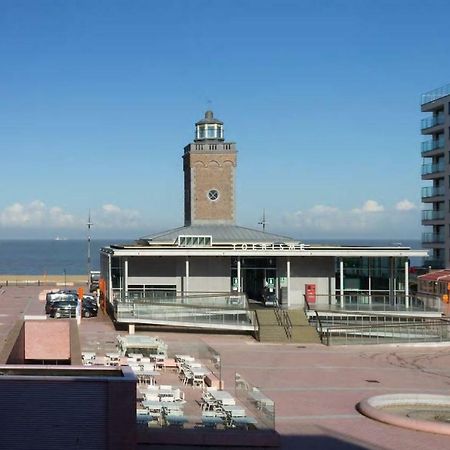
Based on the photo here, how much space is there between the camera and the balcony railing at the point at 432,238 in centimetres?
6528

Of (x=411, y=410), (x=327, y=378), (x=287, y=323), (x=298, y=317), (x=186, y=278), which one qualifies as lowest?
(x=411, y=410)

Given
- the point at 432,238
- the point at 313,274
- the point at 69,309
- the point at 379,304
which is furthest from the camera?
the point at 432,238

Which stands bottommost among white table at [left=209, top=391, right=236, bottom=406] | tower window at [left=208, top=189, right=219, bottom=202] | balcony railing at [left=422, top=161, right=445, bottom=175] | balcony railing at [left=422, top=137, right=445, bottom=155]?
white table at [left=209, top=391, right=236, bottom=406]

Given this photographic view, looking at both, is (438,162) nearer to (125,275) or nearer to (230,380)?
(125,275)

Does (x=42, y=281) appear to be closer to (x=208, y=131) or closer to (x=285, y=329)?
(x=208, y=131)

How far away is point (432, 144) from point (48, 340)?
158 feet

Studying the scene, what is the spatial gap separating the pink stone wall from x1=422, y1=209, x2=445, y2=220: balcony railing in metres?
46.4

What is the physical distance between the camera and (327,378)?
A: 25438mm

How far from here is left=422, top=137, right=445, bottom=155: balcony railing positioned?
64.1 m

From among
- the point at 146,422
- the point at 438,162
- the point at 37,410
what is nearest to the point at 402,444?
the point at 146,422

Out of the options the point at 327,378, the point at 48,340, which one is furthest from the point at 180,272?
the point at 48,340

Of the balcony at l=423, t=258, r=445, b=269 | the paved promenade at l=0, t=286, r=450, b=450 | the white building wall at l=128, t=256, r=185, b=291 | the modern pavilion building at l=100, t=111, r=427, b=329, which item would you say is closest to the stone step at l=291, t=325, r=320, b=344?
the paved promenade at l=0, t=286, r=450, b=450

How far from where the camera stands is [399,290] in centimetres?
4156

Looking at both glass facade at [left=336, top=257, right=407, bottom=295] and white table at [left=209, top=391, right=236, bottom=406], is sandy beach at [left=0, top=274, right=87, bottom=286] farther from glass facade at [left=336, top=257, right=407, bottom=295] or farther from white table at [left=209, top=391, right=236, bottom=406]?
white table at [left=209, top=391, right=236, bottom=406]
